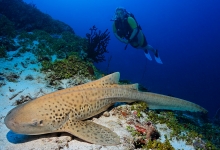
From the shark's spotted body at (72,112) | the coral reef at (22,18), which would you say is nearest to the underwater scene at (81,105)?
the shark's spotted body at (72,112)

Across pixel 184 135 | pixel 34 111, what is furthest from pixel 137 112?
pixel 34 111

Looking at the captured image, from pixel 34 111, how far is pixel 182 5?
22273 cm

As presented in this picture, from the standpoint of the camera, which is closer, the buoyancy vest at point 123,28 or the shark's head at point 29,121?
the shark's head at point 29,121

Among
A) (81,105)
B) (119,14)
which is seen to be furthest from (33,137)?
(119,14)

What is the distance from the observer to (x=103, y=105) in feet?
15.6

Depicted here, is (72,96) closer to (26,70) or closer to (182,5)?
(26,70)

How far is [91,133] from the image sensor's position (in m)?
3.84

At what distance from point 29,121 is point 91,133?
1296 millimetres

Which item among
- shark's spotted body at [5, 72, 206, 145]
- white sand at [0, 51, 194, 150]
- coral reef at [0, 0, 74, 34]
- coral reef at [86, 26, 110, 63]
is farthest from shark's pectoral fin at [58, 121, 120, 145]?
coral reef at [0, 0, 74, 34]

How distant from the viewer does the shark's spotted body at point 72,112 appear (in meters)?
3.39

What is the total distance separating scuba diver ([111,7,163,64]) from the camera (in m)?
10.7

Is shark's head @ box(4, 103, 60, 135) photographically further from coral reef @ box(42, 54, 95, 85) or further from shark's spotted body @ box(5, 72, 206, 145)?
coral reef @ box(42, 54, 95, 85)

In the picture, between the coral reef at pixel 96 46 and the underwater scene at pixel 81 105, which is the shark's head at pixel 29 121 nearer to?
the underwater scene at pixel 81 105

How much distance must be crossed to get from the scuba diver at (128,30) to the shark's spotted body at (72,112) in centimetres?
630
